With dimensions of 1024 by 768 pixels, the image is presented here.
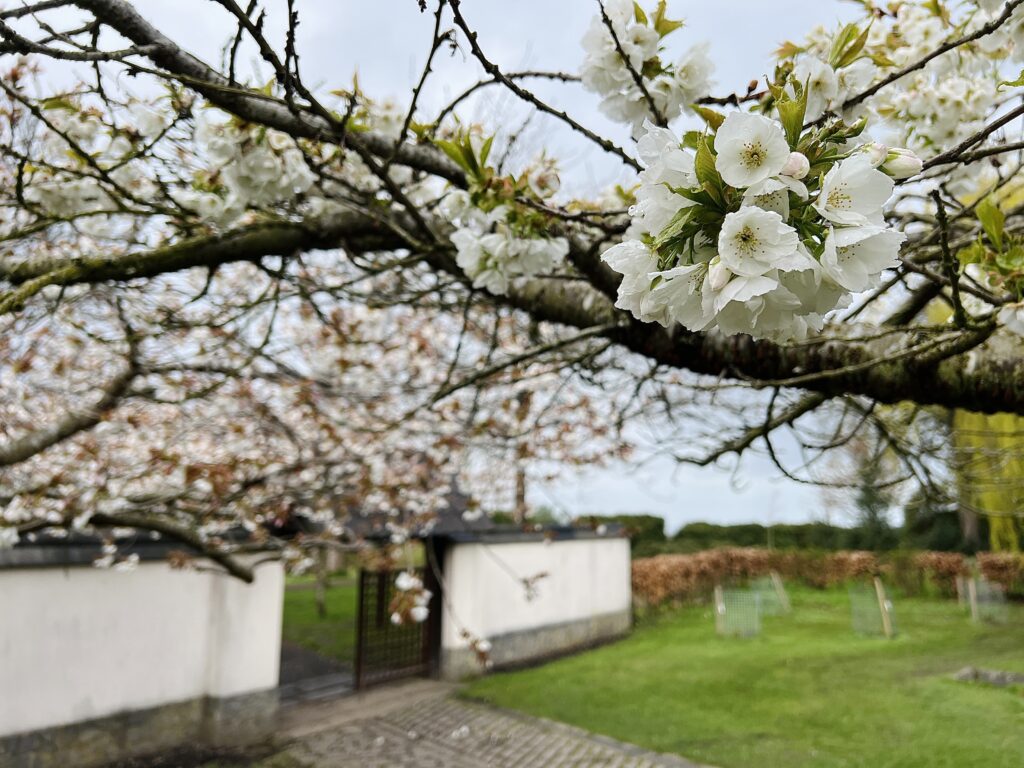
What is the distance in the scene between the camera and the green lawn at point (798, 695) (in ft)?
16.0

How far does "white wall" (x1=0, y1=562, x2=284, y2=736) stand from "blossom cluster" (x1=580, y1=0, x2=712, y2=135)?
539 cm

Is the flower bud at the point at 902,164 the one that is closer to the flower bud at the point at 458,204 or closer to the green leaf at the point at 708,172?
the green leaf at the point at 708,172

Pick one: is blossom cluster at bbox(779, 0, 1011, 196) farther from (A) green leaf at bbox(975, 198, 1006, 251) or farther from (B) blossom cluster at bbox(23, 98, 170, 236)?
(B) blossom cluster at bbox(23, 98, 170, 236)

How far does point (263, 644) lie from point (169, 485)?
71.7 inches

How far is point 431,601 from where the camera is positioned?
8117mm

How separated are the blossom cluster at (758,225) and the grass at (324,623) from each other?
9223mm

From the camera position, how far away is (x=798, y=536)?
17.1m

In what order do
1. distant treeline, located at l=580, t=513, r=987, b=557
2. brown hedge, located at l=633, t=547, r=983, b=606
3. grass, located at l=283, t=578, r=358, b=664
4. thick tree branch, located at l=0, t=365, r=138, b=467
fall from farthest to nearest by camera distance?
distant treeline, located at l=580, t=513, r=987, b=557, brown hedge, located at l=633, t=547, r=983, b=606, grass, located at l=283, t=578, r=358, b=664, thick tree branch, located at l=0, t=365, r=138, b=467

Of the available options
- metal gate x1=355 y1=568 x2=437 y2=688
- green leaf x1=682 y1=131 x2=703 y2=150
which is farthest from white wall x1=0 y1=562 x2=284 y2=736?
green leaf x1=682 y1=131 x2=703 y2=150

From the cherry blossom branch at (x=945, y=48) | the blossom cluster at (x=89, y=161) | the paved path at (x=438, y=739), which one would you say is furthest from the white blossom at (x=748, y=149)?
the paved path at (x=438, y=739)

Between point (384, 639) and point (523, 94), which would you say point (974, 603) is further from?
point (523, 94)

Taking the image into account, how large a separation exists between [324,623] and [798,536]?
12570mm

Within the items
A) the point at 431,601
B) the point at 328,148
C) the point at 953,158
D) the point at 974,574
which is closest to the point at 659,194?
the point at 953,158

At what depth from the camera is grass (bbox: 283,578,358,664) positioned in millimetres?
9602
